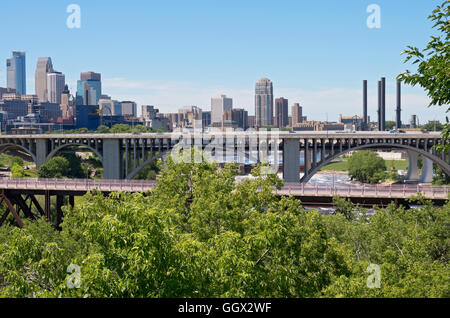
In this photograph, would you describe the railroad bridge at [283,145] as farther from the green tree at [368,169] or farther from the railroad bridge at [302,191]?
the green tree at [368,169]

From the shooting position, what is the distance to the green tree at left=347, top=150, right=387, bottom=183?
102812mm

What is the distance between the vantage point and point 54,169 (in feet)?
266

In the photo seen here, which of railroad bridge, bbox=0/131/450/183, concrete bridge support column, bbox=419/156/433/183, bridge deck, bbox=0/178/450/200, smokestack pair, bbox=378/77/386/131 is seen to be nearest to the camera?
bridge deck, bbox=0/178/450/200

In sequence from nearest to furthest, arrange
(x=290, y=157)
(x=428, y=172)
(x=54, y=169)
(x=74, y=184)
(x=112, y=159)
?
1. (x=74, y=184)
2. (x=290, y=157)
3. (x=112, y=159)
4. (x=54, y=169)
5. (x=428, y=172)

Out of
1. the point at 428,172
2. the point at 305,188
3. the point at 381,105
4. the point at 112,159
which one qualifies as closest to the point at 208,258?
the point at 305,188

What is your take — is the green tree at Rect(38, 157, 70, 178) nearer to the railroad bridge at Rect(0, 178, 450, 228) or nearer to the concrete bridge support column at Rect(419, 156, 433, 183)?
the railroad bridge at Rect(0, 178, 450, 228)

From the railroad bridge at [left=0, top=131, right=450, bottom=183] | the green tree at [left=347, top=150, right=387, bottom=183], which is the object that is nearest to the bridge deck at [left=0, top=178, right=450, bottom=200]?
the railroad bridge at [left=0, top=131, right=450, bottom=183]

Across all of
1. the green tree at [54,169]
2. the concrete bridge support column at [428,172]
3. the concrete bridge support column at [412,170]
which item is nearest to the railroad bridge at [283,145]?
the green tree at [54,169]

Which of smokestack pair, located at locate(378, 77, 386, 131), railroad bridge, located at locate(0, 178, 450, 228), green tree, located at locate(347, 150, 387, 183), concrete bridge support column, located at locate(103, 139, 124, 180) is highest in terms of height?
smokestack pair, located at locate(378, 77, 386, 131)

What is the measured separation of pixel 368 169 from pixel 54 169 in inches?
2647

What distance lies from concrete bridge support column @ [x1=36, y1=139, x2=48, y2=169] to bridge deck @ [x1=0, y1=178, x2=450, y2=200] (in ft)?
83.4

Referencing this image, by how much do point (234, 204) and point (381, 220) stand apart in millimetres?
9109

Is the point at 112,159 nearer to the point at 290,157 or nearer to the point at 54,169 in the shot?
the point at 290,157

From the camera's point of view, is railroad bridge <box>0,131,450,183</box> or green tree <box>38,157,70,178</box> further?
green tree <box>38,157,70,178</box>
